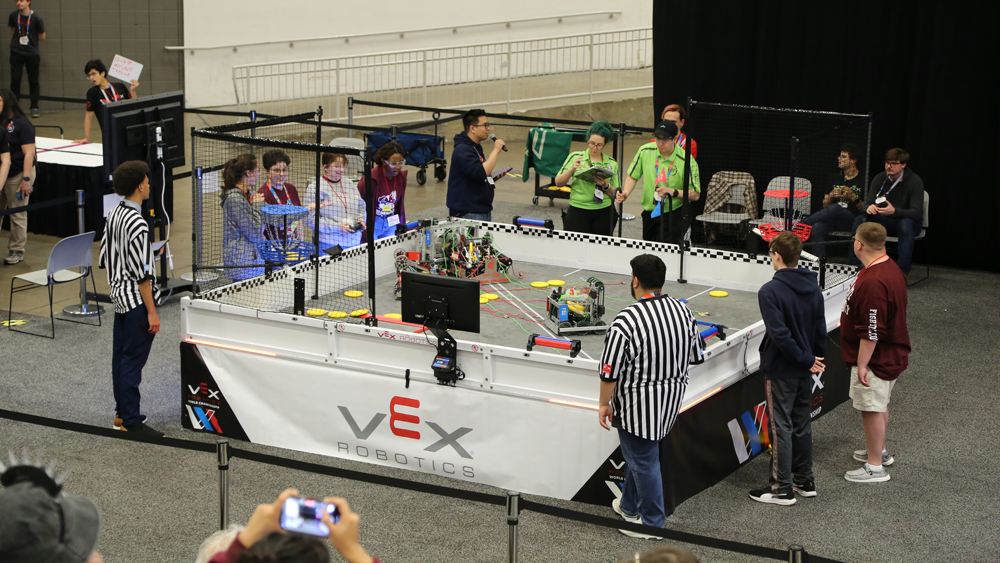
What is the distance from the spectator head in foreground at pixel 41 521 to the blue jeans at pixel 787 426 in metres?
4.19

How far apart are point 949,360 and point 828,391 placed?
1.52 m

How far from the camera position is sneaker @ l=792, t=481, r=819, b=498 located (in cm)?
578

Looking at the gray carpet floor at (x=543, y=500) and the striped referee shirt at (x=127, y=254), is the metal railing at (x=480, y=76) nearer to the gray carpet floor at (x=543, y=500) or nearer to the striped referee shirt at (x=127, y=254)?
the gray carpet floor at (x=543, y=500)

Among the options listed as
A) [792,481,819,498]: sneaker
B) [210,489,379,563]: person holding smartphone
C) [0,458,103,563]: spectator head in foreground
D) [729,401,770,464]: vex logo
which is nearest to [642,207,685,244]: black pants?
[729,401,770,464]: vex logo

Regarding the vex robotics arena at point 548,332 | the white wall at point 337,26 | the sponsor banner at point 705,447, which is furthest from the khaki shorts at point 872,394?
the white wall at point 337,26

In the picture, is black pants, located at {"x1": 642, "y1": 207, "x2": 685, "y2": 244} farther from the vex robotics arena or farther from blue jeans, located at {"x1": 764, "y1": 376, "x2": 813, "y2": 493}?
blue jeans, located at {"x1": 764, "y1": 376, "x2": 813, "y2": 493}

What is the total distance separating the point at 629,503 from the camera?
17.8 ft

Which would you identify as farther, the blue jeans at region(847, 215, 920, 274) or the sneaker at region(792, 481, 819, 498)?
the blue jeans at region(847, 215, 920, 274)

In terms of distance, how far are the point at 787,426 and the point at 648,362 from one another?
46.6 inches

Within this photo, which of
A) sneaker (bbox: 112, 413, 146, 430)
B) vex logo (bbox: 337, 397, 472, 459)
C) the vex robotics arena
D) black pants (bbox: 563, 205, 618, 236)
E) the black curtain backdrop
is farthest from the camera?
the black curtain backdrop

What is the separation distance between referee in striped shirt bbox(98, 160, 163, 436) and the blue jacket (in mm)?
1306

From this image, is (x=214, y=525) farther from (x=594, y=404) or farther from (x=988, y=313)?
(x=988, y=313)

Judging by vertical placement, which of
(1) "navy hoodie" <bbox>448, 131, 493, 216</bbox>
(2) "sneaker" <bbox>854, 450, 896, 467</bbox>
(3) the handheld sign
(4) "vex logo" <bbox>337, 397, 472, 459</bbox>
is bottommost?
(2) "sneaker" <bbox>854, 450, 896, 467</bbox>

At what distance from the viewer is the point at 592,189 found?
891 centimetres
